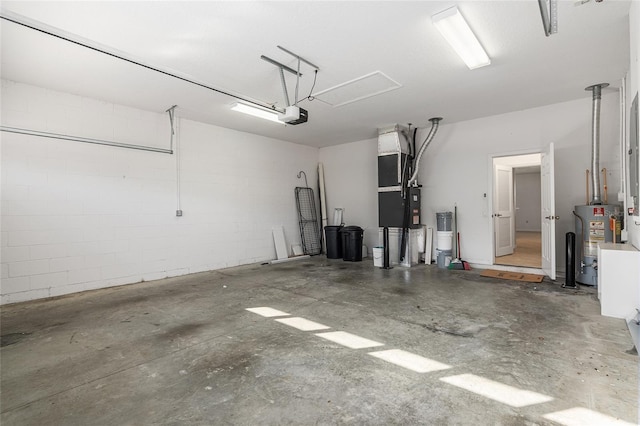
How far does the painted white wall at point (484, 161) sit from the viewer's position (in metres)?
4.82

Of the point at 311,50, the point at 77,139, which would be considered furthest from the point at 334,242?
the point at 77,139

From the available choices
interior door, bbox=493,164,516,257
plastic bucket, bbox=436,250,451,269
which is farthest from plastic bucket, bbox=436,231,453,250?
interior door, bbox=493,164,516,257

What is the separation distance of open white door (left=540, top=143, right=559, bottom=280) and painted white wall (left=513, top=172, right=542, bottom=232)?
904cm

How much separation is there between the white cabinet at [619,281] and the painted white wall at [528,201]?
36.2 ft

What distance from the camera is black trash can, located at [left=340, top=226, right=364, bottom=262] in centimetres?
677

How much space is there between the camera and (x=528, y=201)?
1288cm

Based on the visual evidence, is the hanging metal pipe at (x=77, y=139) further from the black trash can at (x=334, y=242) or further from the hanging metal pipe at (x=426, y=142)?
the hanging metal pipe at (x=426, y=142)

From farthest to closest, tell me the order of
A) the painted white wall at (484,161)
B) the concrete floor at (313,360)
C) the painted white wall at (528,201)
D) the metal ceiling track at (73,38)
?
the painted white wall at (528,201) → the painted white wall at (484,161) → the metal ceiling track at (73,38) → the concrete floor at (313,360)

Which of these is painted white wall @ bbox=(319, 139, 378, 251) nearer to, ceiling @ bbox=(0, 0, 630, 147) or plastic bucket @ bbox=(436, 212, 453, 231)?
plastic bucket @ bbox=(436, 212, 453, 231)

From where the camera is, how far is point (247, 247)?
6594 millimetres

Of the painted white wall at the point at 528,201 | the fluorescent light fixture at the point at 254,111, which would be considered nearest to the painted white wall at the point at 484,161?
the fluorescent light fixture at the point at 254,111

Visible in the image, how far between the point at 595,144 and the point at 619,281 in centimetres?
243

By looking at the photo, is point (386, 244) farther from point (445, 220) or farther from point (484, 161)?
point (484, 161)

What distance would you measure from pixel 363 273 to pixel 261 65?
385 cm
